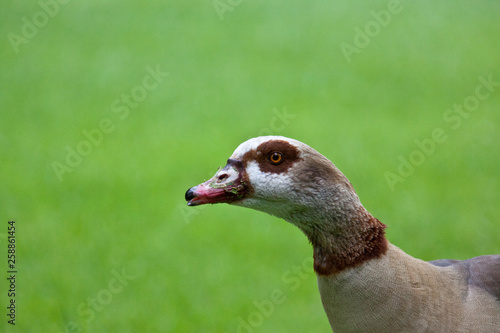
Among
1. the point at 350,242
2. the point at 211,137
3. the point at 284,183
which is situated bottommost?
the point at 350,242

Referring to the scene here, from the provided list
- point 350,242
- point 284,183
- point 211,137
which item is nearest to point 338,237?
point 350,242

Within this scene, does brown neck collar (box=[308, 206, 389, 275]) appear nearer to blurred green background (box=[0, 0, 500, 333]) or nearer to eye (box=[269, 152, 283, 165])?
eye (box=[269, 152, 283, 165])

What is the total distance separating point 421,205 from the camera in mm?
3439

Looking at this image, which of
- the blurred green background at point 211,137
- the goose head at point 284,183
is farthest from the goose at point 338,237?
the blurred green background at point 211,137

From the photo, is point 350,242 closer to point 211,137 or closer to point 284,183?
point 284,183

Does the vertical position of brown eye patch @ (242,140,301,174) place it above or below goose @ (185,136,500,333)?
above

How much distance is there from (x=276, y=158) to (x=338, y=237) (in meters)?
0.24

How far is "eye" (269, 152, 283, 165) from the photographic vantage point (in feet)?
4.61

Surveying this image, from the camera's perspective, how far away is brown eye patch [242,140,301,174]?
1399 mm

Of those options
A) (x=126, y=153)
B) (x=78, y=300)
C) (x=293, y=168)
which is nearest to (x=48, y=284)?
(x=78, y=300)

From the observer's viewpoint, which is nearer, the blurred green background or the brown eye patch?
the brown eye patch

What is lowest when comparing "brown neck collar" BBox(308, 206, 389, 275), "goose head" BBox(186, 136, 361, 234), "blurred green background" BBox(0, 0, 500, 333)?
"brown neck collar" BBox(308, 206, 389, 275)

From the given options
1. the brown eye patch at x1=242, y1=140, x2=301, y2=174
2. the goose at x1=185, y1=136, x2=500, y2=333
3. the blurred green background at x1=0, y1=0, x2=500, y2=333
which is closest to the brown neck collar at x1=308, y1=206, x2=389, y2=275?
the goose at x1=185, y1=136, x2=500, y2=333

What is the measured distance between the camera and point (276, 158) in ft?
4.61
